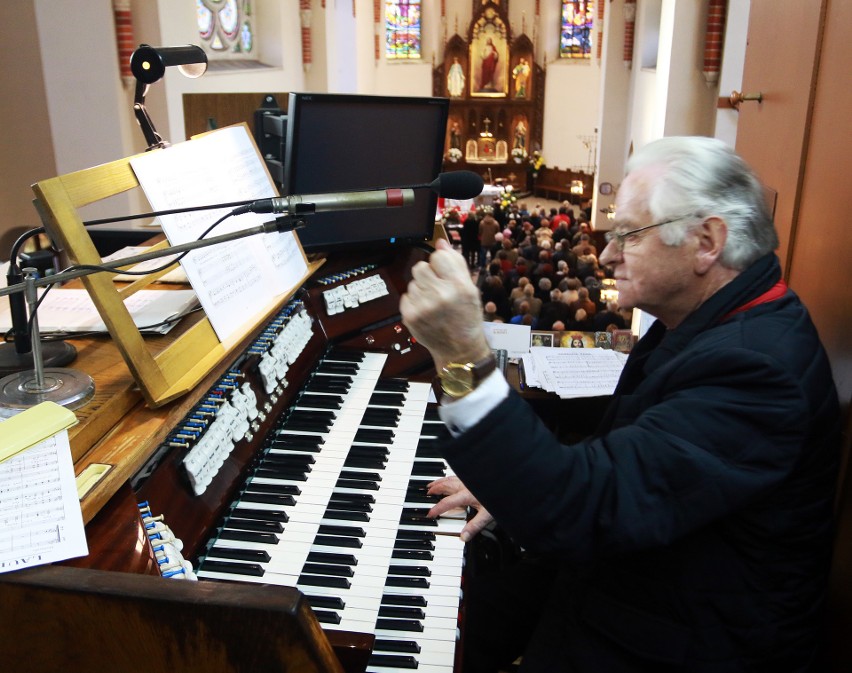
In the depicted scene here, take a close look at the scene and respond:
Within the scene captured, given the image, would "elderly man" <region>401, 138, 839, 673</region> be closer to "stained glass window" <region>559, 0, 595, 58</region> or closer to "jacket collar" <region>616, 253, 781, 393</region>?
"jacket collar" <region>616, 253, 781, 393</region>

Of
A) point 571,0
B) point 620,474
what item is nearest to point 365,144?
point 620,474

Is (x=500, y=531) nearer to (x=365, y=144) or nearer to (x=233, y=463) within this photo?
(x=233, y=463)

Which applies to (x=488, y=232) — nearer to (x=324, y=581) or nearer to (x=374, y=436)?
(x=374, y=436)

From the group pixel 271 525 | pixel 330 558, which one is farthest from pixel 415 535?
pixel 271 525

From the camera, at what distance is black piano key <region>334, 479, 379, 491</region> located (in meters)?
2.08

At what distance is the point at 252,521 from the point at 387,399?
0.77m

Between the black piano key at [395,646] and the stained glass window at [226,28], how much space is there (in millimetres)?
9313

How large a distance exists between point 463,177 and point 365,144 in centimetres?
115

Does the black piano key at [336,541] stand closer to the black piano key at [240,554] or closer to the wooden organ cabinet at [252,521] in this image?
the wooden organ cabinet at [252,521]

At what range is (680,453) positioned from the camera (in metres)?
1.38

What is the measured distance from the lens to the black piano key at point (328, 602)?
5.47 feet

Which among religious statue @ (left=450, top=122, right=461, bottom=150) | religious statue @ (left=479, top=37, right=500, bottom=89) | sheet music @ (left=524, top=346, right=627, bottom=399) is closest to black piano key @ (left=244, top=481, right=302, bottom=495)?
sheet music @ (left=524, top=346, right=627, bottom=399)

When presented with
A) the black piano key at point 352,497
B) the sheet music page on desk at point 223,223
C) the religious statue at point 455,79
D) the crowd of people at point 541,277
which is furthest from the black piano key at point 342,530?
the religious statue at point 455,79

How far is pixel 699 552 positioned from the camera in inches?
60.9
